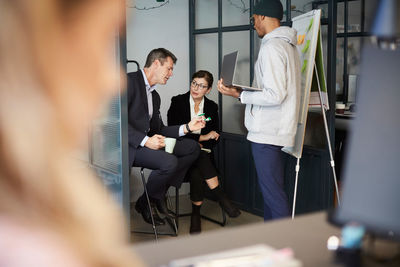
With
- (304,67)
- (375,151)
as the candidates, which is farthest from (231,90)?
(375,151)

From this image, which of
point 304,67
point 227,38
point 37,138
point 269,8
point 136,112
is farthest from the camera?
point 227,38

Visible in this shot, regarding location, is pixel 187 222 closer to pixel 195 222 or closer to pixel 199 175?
pixel 195 222

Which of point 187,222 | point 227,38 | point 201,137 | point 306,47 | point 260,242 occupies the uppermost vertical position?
point 227,38

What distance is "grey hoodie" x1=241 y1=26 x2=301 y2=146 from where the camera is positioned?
3.31m

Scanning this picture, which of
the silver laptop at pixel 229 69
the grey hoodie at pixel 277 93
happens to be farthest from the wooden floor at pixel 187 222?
the silver laptop at pixel 229 69

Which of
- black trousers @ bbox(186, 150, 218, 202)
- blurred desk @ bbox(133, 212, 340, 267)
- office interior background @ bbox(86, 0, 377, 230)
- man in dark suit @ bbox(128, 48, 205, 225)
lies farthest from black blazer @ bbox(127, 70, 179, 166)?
blurred desk @ bbox(133, 212, 340, 267)

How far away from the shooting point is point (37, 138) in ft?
1.37

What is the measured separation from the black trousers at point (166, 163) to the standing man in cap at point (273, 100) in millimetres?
745

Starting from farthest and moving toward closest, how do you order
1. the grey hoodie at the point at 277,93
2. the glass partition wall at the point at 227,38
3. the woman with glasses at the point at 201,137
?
the glass partition wall at the point at 227,38
the woman with glasses at the point at 201,137
the grey hoodie at the point at 277,93

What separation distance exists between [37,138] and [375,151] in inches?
23.5

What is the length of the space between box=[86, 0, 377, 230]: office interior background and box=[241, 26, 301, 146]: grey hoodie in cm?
60

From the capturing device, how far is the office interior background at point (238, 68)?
12.8ft

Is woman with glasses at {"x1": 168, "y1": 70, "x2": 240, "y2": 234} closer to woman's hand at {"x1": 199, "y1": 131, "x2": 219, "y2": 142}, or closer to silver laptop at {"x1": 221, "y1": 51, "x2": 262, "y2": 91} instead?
woman's hand at {"x1": 199, "y1": 131, "x2": 219, "y2": 142}

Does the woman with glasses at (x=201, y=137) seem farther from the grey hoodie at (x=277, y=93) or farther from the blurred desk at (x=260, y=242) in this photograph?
the blurred desk at (x=260, y=242)
